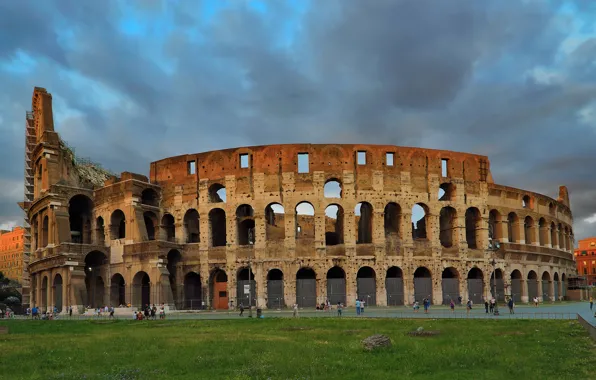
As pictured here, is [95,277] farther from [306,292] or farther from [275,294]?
[306,292]

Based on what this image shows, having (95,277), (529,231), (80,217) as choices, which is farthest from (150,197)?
(529,231)

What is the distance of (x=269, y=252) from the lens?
49.1m

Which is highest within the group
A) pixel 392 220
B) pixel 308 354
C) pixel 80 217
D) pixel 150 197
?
pixel 150 197

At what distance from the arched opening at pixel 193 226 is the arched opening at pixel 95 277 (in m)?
7.84

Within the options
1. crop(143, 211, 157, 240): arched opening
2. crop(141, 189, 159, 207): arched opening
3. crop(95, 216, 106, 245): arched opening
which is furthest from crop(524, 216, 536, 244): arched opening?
crop(95, 216, 106, 245): arched opening

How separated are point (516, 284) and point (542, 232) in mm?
7732

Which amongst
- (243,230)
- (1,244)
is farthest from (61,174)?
(1,244)

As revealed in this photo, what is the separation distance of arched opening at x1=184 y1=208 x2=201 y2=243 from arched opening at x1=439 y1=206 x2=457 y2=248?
878 inches

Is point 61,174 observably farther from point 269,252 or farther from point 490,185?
point 490,185

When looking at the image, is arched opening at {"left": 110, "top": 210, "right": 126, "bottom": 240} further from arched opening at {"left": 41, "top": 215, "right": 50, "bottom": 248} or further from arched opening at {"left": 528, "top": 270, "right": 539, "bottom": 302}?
arched opening at {"left": 528, "top": 270, "right": 539, "bottom": 302}

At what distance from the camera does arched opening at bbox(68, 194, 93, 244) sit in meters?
58.2

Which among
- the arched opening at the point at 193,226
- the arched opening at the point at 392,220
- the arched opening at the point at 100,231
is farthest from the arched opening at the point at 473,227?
the arched opening at the point at 100,231

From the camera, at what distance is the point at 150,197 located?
5400cm

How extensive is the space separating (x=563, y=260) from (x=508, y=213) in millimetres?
13772
